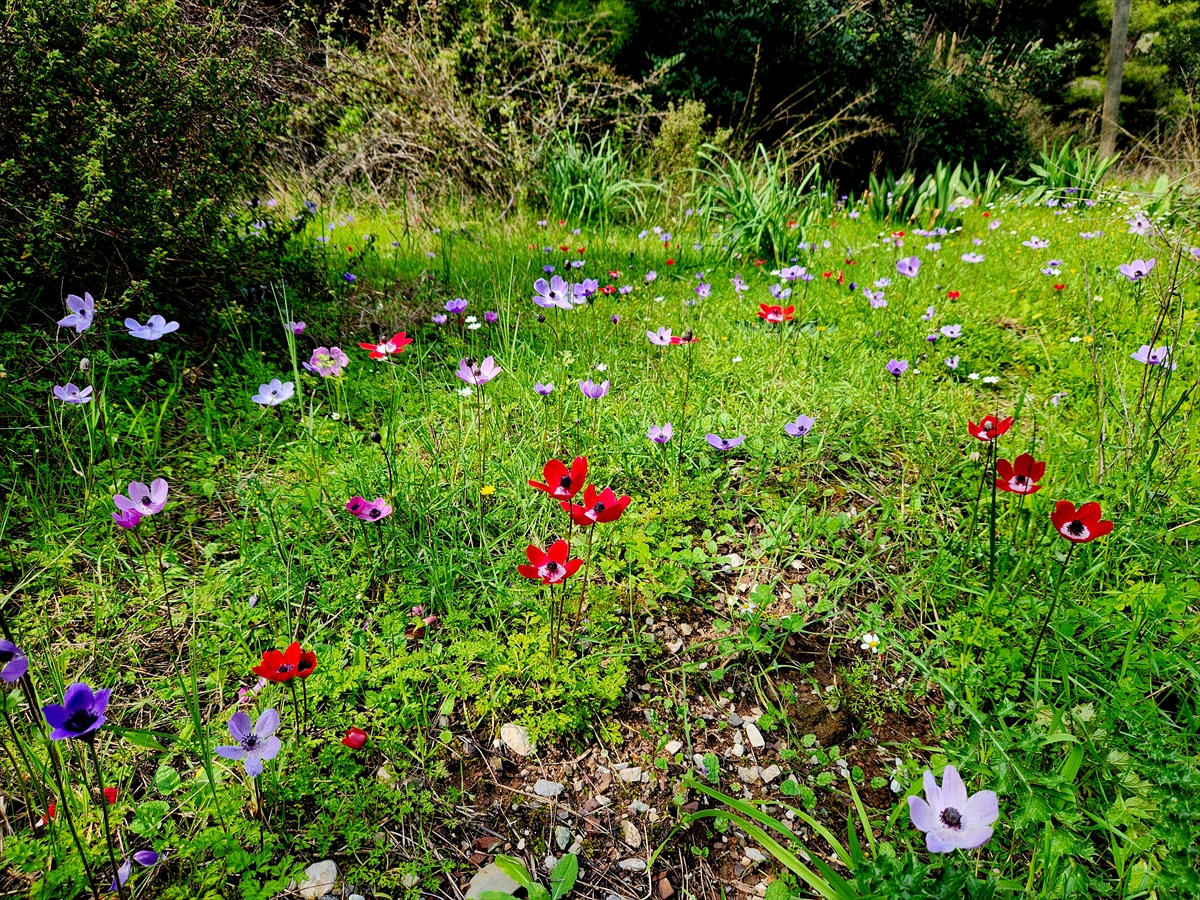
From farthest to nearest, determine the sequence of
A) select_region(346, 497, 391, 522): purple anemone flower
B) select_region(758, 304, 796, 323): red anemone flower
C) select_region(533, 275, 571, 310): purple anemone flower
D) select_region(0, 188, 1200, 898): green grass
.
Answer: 1. select_region(758, 304, 796, 323): red anemone flower
2. select_region(533, 275, 571, 310): purple anemone flower
3. select_region(346, 497, 391, 522): purple anemone flower
4. select_region(0, 188, 1200, 898): green grass

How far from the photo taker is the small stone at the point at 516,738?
1.42m

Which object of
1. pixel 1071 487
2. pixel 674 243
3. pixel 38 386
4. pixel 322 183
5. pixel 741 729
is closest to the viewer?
pixel 741 729

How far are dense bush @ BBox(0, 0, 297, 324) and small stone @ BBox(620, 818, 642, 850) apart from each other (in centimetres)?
221

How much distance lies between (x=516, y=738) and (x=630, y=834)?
1.04 feet

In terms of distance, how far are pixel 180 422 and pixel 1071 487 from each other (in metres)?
3.02

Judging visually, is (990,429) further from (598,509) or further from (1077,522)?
(598,509)

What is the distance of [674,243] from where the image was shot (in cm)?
454

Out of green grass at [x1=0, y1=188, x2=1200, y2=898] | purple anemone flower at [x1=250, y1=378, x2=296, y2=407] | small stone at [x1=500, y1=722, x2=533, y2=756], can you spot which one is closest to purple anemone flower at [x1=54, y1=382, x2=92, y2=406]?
green grass at [x1=0, y1=188, x2=1200, y2=898]

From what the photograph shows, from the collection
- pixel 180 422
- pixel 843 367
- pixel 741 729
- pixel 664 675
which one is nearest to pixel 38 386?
pixel 180 422

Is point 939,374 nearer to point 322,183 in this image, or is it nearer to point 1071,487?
point 1071,487

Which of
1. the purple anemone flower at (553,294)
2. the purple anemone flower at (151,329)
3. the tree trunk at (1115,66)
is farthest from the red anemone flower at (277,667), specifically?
the tree trunk at (1115,66)

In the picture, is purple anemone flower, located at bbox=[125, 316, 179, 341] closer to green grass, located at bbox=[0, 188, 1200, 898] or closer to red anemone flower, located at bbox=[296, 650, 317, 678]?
green grass, located at bbox=[0, 188, 1200, 898]

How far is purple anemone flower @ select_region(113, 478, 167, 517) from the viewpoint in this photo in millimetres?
1325

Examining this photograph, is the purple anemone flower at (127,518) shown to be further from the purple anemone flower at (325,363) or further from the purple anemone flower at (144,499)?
the purple anemone flower at (325,363)
